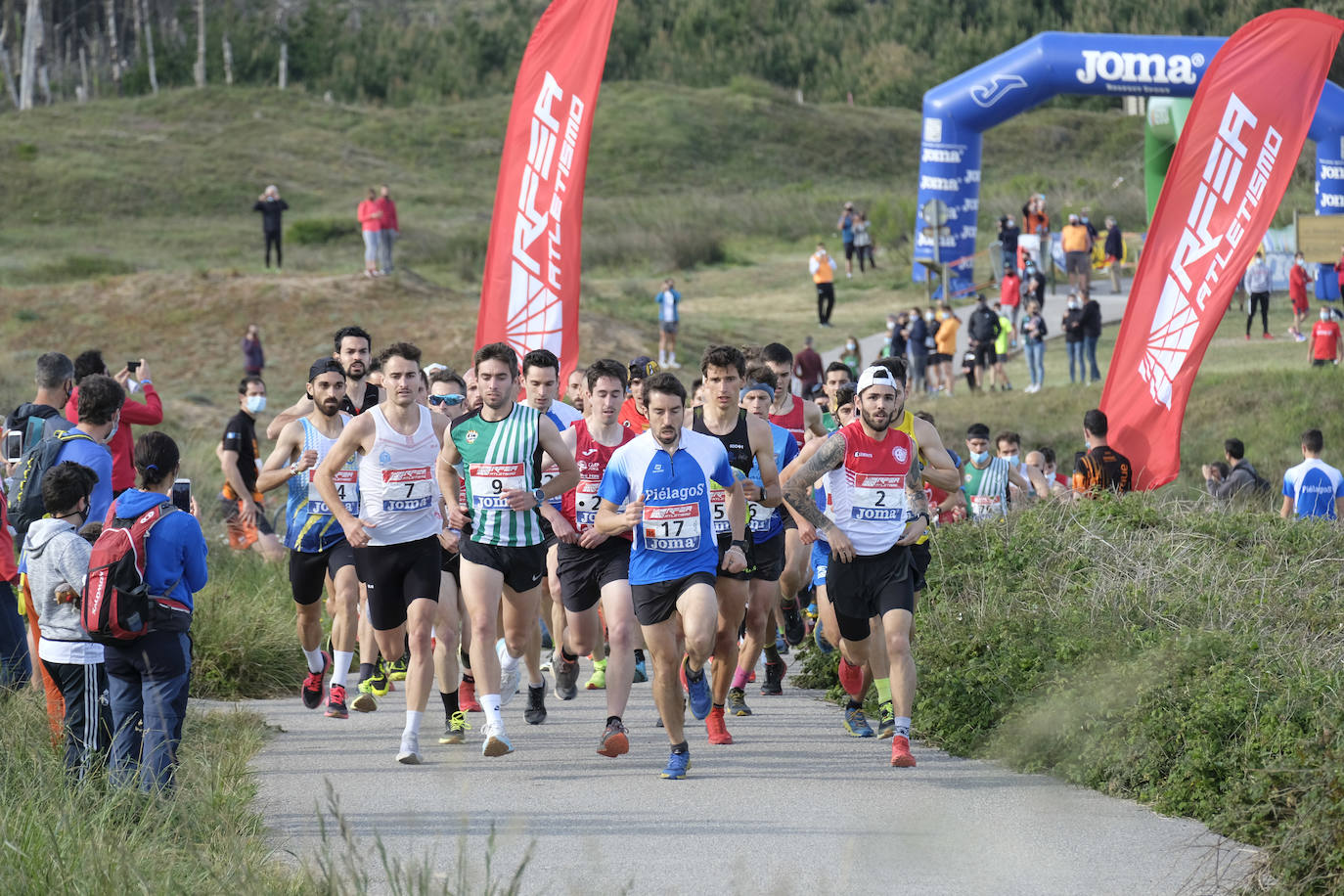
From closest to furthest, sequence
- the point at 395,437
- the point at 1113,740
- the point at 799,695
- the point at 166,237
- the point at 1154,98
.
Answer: the point at 1113,740, the point at 395,437, the point at 799,695, the point at 1154,98, the point at 166,237

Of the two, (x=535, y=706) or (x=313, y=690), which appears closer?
(x=535, y=706)

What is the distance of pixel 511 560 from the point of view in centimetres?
805

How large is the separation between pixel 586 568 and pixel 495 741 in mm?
1137

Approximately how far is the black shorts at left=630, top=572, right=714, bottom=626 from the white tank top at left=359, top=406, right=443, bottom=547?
4.17 feet

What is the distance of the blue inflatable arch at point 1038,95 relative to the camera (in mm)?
28906

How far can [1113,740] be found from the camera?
7492mm

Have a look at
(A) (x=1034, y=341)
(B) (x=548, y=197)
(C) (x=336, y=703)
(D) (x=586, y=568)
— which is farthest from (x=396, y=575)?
(A) (x=1034, y=341)

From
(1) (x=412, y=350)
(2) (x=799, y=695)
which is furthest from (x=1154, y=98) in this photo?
(1) (x=412, y=350)

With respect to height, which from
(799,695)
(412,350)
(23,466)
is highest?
(412,350)

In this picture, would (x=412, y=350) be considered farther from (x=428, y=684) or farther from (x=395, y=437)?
(x=428, y=684)

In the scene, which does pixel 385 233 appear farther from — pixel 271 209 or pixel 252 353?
pixel 252 353

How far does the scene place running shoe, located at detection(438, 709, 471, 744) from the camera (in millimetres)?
8312

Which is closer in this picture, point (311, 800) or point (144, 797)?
point (144, 797)

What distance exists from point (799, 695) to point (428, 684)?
317 cm
